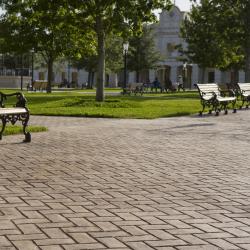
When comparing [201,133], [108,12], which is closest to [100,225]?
[201,133]

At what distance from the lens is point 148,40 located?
232 ft

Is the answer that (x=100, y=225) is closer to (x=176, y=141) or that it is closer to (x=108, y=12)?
(x=176, y=141)

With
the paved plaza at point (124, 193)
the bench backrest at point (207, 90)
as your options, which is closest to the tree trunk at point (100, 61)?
the bench backrest at point (207, 90)

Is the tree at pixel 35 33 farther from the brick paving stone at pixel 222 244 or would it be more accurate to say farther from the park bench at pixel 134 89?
the brick paving stone at pixel 222 244

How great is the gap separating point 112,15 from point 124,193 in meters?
18.5

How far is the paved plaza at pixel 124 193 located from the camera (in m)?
4.34

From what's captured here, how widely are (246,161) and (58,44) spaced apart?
3040cm

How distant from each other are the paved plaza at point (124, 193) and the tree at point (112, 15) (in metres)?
12.9

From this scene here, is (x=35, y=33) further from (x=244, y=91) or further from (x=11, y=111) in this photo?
(x=11, y=111)

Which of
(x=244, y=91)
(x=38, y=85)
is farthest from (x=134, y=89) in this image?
(x=244, y=91)

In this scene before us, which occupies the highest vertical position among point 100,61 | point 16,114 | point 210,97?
point 100,61

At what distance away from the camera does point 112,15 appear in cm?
2377

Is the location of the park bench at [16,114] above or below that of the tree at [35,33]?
below

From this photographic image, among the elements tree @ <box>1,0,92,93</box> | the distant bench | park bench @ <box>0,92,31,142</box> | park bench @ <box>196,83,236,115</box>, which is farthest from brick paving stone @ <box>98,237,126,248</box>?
the distant bench
